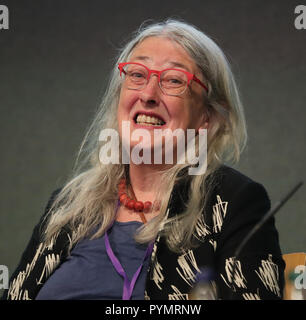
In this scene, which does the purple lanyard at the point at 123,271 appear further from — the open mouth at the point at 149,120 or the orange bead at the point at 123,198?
the open mouth at the point at 149,120

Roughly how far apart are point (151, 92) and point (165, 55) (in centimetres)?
12

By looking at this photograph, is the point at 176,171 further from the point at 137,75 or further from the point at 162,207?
the point at 137,75

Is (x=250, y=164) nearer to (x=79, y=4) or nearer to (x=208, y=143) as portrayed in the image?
(x=208, y=143)

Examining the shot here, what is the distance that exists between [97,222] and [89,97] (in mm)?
1014

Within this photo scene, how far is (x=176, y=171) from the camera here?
1469 mm

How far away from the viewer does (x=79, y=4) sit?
228 centimetres

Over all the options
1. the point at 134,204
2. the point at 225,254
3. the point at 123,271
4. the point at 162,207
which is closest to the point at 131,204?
the point at 134,204

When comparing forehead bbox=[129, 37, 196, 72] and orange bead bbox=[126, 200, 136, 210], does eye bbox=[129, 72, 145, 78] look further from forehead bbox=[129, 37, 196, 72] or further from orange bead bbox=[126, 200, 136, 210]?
orange bead bbox=[126, 200, 136, 210]

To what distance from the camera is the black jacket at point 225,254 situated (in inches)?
45.8

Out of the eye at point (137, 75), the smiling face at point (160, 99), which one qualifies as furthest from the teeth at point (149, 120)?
the eye at point (137, 75)

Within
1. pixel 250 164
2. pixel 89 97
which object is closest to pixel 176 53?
pixel 250 164

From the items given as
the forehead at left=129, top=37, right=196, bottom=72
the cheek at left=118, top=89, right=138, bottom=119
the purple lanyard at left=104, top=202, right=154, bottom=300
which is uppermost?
the forehead at left=129, top=37, right=196, bottom=72

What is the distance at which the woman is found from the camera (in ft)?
4.09

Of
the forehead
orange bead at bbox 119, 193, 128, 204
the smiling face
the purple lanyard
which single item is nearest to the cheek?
the smiling face
